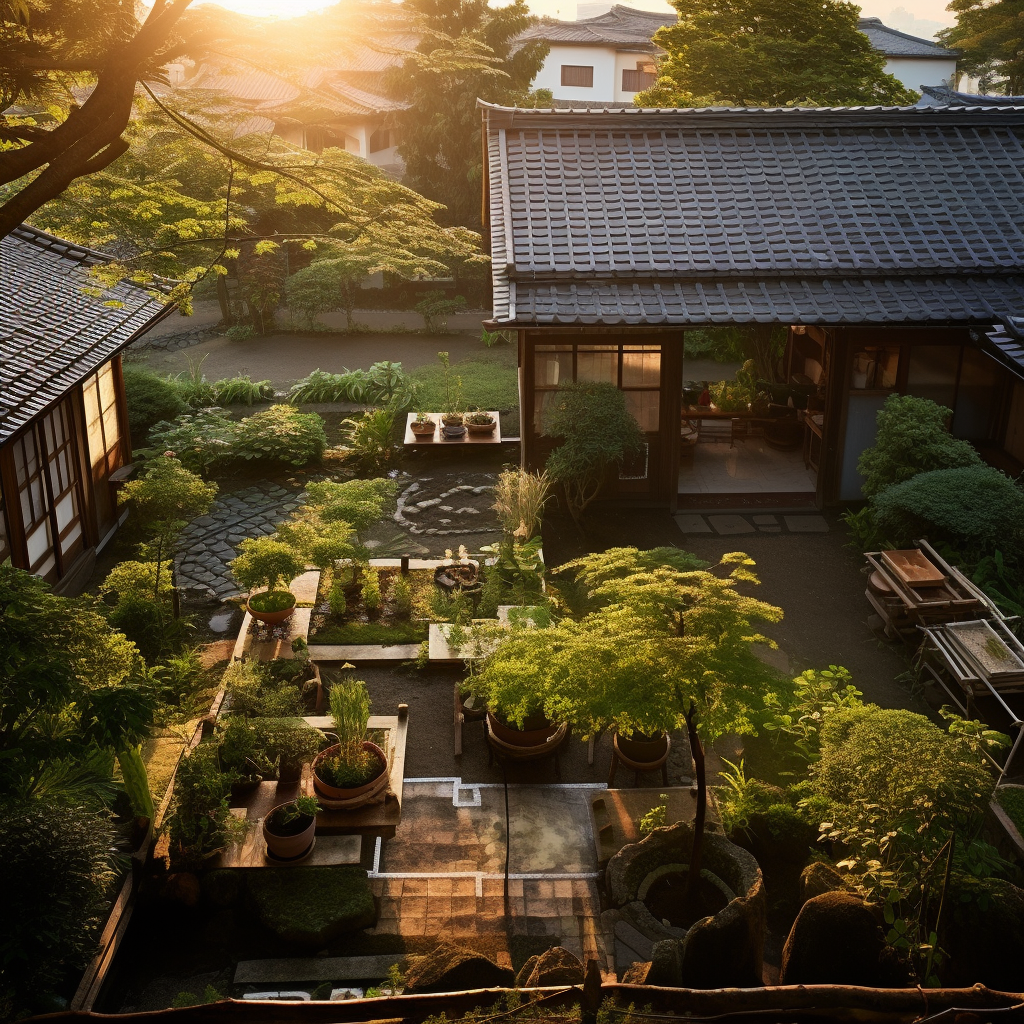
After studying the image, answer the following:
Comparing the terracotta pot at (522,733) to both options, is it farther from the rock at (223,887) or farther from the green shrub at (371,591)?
the green shrub at (371,591)

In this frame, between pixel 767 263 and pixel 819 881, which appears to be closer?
pixel 819 881

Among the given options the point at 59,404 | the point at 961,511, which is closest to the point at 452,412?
the point at 59,404

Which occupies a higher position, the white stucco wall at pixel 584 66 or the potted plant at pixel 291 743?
the white stucco wall at pixel 584 66

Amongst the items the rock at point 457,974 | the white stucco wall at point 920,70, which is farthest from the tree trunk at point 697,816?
the white stucco wall at point 920,70

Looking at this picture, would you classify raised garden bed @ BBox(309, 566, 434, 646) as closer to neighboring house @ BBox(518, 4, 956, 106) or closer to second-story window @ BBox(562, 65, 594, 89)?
neighboring house @ BBox(518, 4, 956, 106)

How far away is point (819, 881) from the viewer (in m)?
7.59

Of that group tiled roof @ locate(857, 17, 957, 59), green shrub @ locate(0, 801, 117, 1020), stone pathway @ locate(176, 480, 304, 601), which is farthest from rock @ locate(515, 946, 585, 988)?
tiled roof @ locate(857, 17, 957, 59)

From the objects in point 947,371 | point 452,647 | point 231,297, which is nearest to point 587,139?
point 947,371

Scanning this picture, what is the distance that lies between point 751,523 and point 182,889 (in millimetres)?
10214

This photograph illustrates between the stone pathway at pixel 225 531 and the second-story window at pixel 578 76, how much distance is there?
45924mm

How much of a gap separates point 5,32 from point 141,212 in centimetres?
434

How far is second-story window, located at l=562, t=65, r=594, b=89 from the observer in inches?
2222

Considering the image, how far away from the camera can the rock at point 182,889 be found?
8055mm

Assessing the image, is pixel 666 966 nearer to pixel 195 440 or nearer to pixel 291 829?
pixel 291 829
